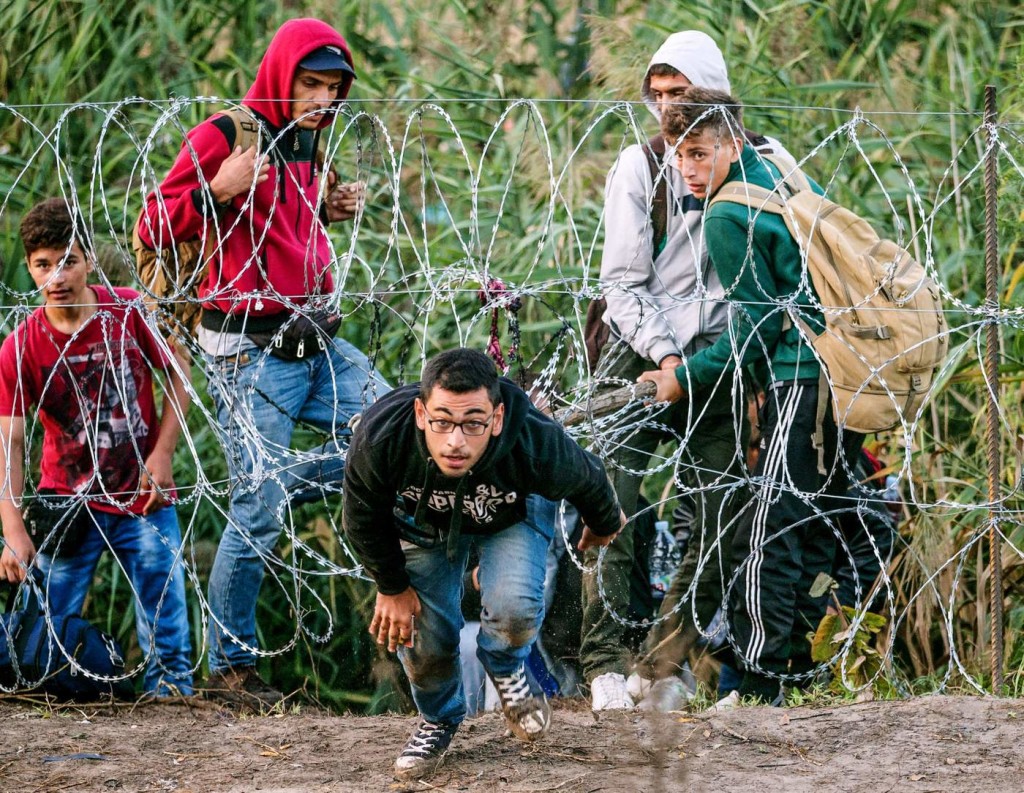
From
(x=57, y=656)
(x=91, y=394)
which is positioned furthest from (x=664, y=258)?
(x=57, y=656)

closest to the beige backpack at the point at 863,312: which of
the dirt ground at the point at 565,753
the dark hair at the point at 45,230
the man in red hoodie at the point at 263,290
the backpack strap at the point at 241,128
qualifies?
the dirt ground at the point at 565,753

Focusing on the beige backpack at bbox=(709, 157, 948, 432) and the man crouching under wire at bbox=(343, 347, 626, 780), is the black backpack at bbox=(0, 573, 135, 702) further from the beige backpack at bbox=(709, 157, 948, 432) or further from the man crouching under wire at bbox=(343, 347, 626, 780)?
the beige backpack at bbox=(709, 157, 948, 432)

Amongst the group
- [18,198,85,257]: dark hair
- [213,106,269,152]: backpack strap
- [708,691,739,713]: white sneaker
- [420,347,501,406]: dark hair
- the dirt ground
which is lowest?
the dirt ground

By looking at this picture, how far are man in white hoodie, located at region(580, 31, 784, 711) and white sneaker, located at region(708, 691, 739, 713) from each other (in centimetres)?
15

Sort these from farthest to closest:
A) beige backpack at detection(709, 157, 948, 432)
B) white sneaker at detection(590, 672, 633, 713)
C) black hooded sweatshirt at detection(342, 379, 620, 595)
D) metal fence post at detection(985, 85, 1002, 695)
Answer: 1. white sneaker at detection(590, 672, 633, 713)
2. metal fence post at detection(985, 85, 1002, 695)
3. beige backpack at detection(709, 157, 948, 432)
4. black hooded sweatshirt at detection(342, 379, 620, 595)

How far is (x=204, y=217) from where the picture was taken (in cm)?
423

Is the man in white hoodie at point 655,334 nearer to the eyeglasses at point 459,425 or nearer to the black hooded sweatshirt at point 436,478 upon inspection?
the black hooded sweatshirt at point 436,478

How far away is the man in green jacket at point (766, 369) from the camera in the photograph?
167 inches

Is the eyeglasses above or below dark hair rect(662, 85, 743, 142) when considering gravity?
below

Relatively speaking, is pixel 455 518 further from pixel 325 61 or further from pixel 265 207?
pixel 325 61

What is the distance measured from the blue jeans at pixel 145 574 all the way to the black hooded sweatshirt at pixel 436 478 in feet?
4.86

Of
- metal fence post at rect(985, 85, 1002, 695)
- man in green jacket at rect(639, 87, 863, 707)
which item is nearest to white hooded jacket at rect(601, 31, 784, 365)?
man in green jacket at rect(639, 87, 863, 707)

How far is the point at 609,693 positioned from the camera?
4.57 metres

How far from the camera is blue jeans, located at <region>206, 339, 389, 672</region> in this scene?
14.4 ft
